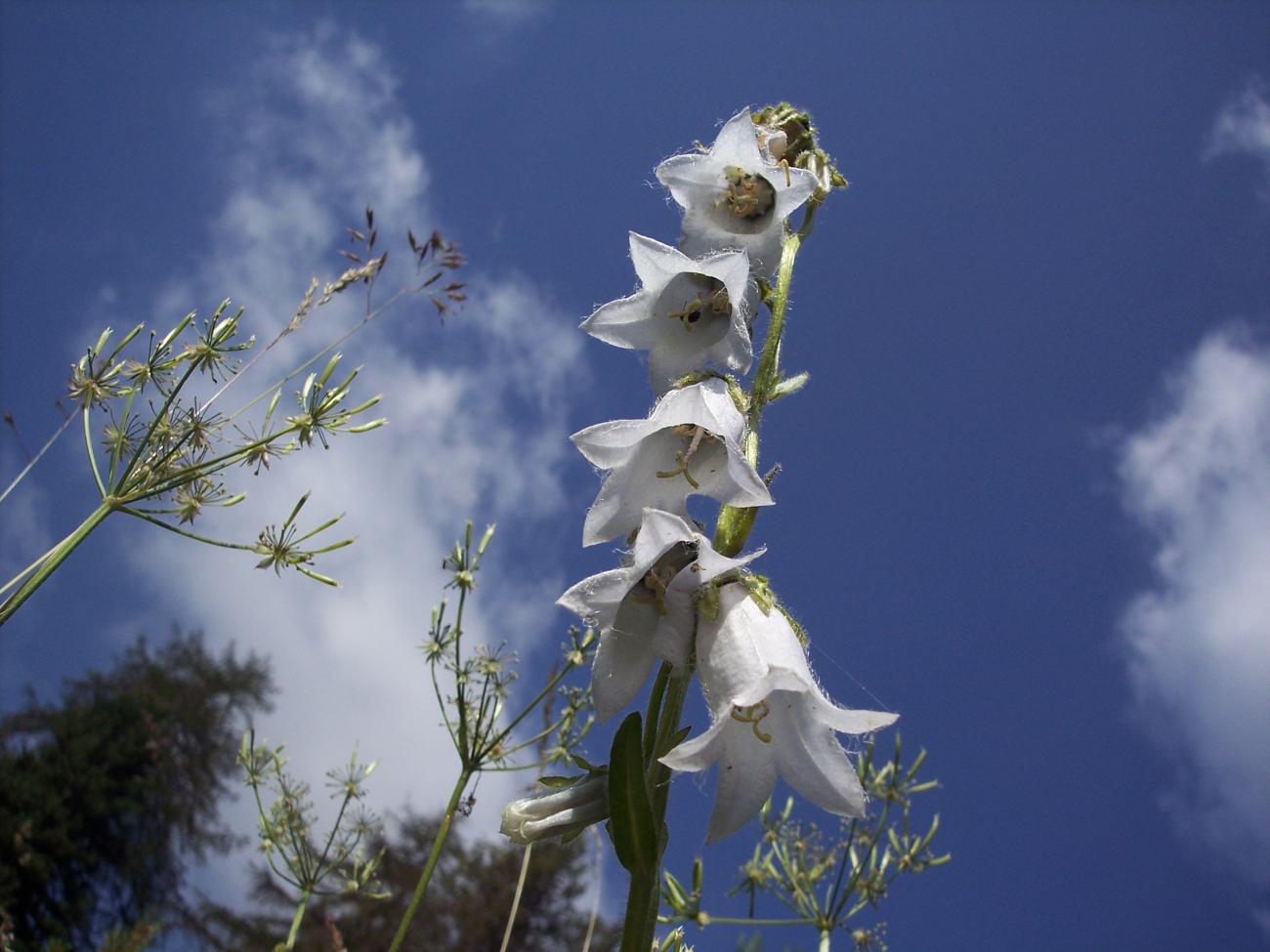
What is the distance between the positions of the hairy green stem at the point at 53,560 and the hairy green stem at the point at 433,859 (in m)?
1.05

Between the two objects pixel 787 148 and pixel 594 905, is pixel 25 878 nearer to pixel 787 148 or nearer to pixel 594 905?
pixel 594 905

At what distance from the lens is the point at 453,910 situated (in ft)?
57.0

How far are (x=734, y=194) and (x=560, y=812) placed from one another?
1737mm

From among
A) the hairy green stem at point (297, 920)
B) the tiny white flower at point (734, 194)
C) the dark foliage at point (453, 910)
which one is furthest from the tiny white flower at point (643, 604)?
the dark foliage at point (453, 910)

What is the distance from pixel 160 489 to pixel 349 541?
1.73 feet

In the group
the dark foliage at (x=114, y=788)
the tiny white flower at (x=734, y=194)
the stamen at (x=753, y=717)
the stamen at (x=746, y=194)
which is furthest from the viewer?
the dark foliage at (x=114, y=788)

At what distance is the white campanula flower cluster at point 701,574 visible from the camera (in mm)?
1654

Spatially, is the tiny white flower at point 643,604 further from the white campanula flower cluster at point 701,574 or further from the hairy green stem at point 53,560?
the hairy green stem at point 53,560

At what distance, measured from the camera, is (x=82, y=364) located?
247 centimetres

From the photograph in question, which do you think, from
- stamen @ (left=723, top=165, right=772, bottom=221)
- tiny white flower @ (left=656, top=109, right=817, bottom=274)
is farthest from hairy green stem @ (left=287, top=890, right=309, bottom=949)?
stamen @ (left=723, top=165, right=772, bottom=221)

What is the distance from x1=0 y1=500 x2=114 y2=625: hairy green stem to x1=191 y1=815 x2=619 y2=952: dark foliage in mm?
13439

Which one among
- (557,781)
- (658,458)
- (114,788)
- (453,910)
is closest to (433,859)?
(557,781)

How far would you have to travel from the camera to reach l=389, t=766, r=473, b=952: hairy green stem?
205 cm

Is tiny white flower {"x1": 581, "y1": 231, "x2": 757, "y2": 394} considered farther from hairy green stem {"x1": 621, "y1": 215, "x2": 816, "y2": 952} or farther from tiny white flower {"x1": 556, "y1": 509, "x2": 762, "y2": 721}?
tiny white flower {"x1": 556, "y1": 509, "x2": 762, "y2": 721}
